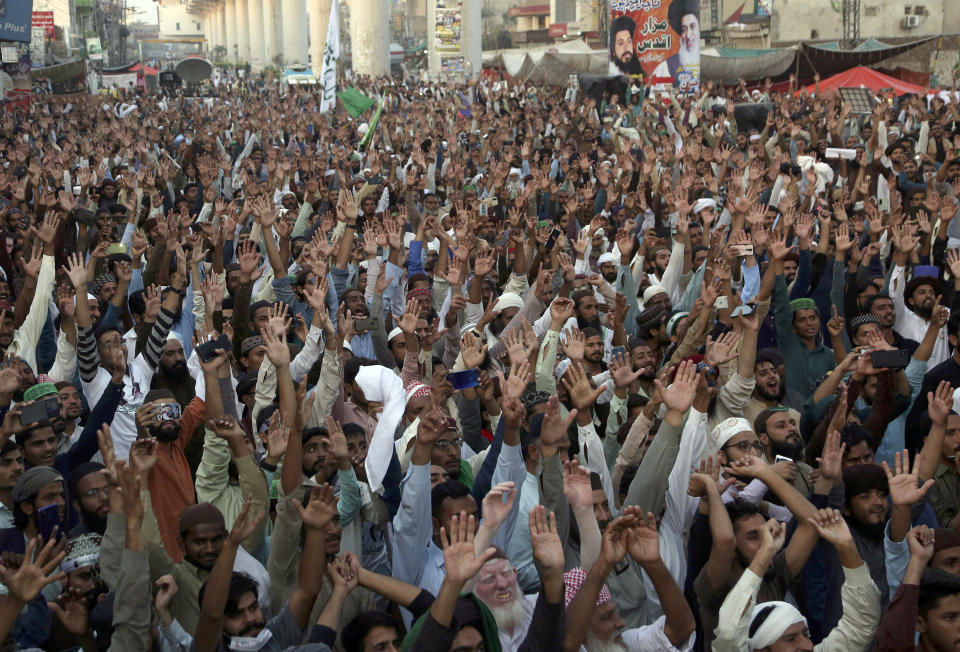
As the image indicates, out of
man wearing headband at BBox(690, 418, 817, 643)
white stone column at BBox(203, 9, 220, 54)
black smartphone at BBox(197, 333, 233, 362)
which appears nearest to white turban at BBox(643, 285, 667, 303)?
black smartphone at BBox(197, 333, 233, 362)

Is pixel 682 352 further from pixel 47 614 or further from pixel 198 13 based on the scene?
pixel 198 13

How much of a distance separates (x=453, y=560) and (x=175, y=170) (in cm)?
929

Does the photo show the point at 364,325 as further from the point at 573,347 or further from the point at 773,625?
the point at 773,625

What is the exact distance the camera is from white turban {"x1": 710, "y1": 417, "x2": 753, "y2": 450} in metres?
3.92

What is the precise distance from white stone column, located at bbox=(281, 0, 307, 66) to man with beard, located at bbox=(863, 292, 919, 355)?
150ft

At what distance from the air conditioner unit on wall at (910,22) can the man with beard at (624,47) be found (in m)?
13.0

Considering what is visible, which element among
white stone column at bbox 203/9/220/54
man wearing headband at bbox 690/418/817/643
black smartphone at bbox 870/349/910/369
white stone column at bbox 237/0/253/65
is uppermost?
white stone column at bbox 203/9/220/54

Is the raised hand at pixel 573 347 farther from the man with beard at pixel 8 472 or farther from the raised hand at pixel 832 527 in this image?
the man with beard at pixel 8 472

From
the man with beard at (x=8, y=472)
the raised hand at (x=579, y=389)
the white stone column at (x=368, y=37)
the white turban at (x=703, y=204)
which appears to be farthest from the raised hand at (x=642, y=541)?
the white stone column at (x=368, y=37)

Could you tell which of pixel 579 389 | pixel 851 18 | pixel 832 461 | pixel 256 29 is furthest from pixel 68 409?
pixel 256 29

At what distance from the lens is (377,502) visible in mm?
3646

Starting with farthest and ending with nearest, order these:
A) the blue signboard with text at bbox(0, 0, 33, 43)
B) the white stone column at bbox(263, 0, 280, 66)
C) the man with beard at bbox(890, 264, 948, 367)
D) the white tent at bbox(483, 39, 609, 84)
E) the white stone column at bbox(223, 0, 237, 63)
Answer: the white stone column at bbox(223, 0, 237, 63) < the white stone column at bbox(263, 0, 280, 66) < the white tent at bbox(483, 39, 609, 84) < the blue signboard with text at bbox(0, 0, 33, 43) < the man with beard at bbox(890, 264, 948, 367)

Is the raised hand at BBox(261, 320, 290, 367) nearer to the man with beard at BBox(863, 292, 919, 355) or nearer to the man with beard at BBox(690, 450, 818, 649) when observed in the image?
the man with beard at BBox(690, 450, 818, 649)

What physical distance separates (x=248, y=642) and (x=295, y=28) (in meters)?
49.2
